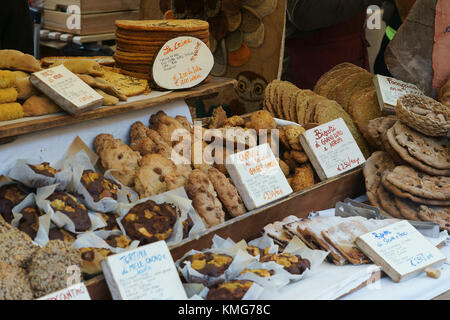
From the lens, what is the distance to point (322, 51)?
3465mm

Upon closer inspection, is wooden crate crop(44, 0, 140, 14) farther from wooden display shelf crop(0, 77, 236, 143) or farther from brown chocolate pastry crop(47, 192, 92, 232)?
brown chocolate pastry crop(47, 192, 92, 232)

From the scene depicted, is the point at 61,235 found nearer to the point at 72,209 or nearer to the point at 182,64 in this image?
the point at 72,209


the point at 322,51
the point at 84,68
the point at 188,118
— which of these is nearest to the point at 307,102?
the point at 188,118

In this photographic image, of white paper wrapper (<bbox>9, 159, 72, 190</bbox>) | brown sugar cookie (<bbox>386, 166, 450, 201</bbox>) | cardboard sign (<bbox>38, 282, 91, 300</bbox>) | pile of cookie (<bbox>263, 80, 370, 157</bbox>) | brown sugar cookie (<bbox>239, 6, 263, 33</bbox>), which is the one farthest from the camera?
brown sugar cookie (<bbox>239, 6, 263, 33</bbox>)

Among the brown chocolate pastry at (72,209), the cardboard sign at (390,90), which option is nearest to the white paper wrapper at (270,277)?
the brown chocolate pastry at (72,209)

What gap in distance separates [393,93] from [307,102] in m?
0.46

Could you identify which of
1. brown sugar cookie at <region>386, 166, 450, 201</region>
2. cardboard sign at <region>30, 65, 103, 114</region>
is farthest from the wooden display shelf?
brown sugar cookie at <region>386, 166, 450, 201</region>

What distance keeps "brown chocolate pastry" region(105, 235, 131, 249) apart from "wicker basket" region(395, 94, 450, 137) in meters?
1.36

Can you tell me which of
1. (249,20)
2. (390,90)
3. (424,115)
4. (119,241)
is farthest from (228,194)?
(249,20)

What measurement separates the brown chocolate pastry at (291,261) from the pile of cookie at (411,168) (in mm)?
662

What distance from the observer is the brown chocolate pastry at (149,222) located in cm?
160

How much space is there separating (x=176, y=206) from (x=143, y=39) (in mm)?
837

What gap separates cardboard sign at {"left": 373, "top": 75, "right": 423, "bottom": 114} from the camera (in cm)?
252

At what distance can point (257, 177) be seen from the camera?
1995mm
